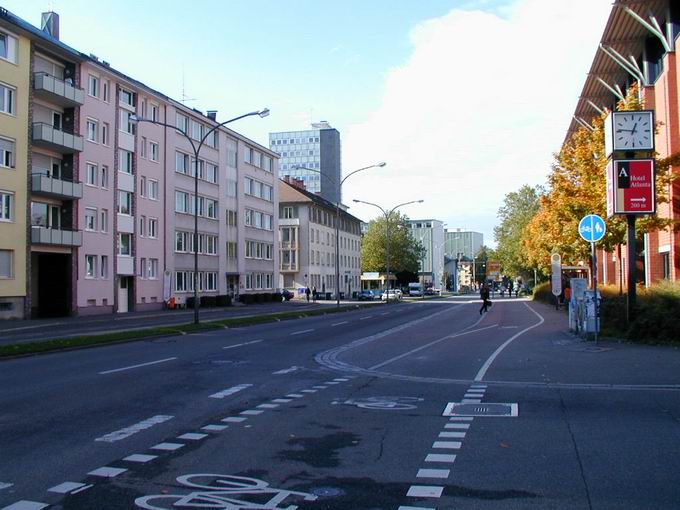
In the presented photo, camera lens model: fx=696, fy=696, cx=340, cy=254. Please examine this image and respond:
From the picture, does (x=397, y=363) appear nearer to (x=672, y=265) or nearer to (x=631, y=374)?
(x=631, y=374)

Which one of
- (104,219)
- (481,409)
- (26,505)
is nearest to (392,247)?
(104,219)

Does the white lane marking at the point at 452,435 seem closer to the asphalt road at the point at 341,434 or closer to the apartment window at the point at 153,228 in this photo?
the asphalt road at the point at 341,434

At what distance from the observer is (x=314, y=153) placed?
153375mm

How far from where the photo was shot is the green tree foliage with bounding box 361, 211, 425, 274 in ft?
372

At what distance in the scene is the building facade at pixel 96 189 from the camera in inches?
1446

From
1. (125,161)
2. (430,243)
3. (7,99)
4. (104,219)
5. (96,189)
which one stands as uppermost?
(7,99)

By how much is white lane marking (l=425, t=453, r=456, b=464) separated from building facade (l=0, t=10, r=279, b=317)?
24.9 meters

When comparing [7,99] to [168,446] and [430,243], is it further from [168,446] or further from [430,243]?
[430,243]

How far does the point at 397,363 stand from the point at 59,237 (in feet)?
98.4

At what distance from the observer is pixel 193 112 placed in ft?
186

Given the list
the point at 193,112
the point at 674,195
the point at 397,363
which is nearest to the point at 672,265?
the point at 674,195

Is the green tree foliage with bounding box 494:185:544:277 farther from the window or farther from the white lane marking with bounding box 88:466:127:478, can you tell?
the white lane marking with bounding box 88:466:127:478

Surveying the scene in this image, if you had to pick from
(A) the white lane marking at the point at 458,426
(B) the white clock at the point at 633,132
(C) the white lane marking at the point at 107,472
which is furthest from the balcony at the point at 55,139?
(C) the white lane marking at the point at 107,472

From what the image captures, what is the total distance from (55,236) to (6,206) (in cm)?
338
